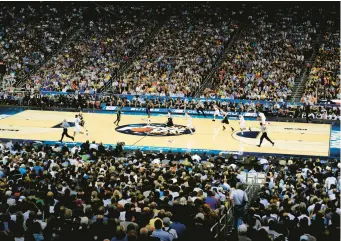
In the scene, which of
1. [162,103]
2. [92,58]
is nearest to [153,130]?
[162,103]

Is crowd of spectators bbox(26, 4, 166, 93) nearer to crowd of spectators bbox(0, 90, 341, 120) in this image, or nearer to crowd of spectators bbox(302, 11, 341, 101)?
crowd of spectators bbox(0, 90, 341, 120)

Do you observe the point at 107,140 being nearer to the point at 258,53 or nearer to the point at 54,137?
the point at 54,137

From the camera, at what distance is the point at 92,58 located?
45656mm

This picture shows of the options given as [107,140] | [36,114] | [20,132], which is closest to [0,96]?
[36,114]

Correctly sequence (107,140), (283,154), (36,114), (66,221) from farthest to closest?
(36,114)
(107,140)
(283,154)
(66,221)

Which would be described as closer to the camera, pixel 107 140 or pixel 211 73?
pixel 107 140

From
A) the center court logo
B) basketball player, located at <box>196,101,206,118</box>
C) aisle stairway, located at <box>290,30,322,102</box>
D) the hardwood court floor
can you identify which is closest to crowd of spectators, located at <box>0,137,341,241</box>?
the hardwood court floor

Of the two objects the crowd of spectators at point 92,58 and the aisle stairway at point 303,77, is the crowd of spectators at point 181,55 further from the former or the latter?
the aisle stairway at point 303,77

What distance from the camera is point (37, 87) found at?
4153 cm

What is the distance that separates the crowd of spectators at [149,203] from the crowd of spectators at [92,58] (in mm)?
25269

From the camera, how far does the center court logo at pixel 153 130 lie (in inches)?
1128

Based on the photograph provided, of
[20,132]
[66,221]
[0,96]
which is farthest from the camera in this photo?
[0,96]

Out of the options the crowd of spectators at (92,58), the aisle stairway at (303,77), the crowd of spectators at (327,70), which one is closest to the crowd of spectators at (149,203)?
the crowd of spectators at (327,70)

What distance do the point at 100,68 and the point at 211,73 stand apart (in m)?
9.90
